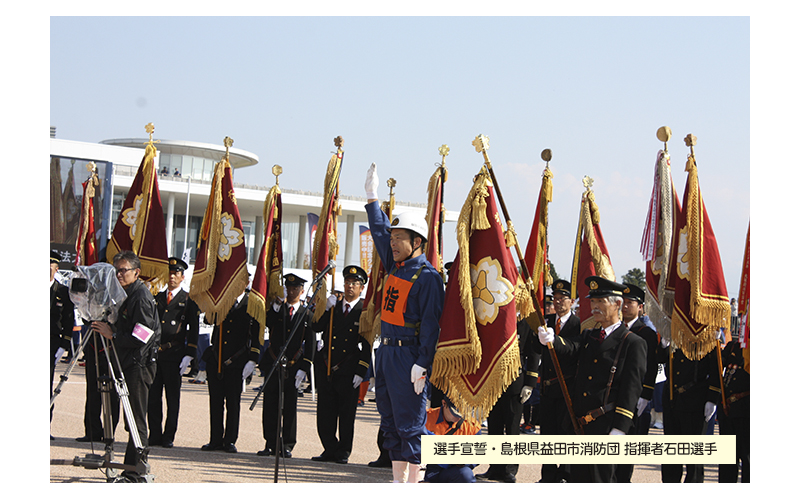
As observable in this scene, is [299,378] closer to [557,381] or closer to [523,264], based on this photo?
[557,381]

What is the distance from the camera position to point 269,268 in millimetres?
8422

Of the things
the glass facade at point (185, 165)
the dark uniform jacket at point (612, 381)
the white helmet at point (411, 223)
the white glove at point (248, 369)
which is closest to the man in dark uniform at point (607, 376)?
the dark uniform jacket at point (612, 381)

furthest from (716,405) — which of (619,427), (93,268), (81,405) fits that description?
(81,405)

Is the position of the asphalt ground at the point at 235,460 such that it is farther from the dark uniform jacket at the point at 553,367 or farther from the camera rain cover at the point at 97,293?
the camera rain cover at the point at 97,293

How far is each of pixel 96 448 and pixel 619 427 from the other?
5.21 meters

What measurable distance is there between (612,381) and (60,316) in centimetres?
626

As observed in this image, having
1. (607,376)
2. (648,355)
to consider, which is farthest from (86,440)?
(648,355)

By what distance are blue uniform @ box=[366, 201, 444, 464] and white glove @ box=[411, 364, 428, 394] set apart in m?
0.09

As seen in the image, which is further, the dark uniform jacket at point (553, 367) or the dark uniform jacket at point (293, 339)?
the dark uniform jacket at point (293, 339)

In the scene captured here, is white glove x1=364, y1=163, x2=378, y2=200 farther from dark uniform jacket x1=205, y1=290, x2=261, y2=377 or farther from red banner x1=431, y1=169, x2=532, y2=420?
dark uniform jacket x1=205, y1=290, x2=261, y2=377

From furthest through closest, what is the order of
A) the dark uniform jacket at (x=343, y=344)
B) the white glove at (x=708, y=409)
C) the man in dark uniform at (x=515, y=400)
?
the dark uniform jacket at (x=343, y=344) → the man in dark uniform at (x=515, y=400) → the white glove at (x=708, y=409)

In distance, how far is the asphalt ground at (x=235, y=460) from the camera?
622cm

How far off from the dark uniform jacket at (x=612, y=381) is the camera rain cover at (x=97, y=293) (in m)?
3.66

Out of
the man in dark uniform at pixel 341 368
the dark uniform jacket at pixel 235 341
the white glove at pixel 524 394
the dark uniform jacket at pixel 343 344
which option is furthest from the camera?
the dark uniform jacket at pixel 235 341
